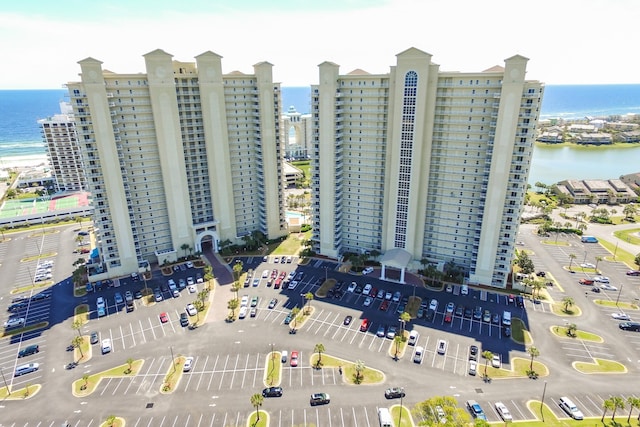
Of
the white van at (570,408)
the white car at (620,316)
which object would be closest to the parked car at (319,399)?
the white van at (570,408)

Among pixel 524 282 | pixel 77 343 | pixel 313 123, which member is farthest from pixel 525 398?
pixel 77 343

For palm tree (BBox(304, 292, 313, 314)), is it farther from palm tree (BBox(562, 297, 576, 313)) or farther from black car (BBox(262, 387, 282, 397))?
palm tree (BBox(562, 297, 576, 313))

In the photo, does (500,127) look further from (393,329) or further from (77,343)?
(77,343)

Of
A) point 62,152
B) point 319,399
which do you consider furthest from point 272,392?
point 62,152

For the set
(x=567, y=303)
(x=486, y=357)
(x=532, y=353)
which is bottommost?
(x=567, y=303)

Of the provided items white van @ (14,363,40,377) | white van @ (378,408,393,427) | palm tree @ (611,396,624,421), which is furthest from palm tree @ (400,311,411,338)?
white van @ (14,363,40,377)

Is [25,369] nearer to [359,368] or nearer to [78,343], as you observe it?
[78,343]
